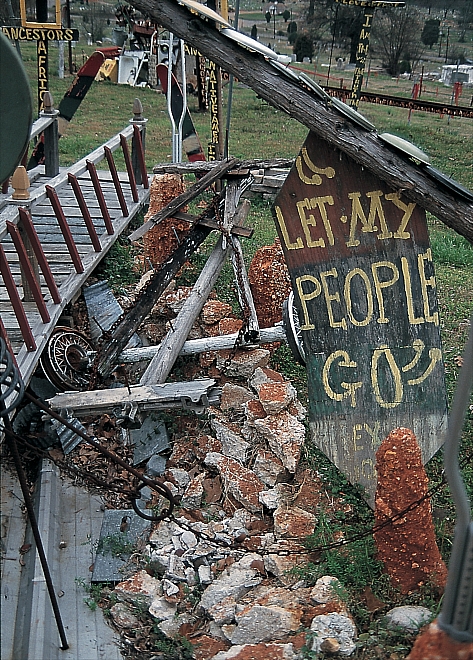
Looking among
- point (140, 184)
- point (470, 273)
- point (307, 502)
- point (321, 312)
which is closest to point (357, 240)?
point (321, 312)

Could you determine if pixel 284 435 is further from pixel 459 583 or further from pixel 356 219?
pixel 459 583

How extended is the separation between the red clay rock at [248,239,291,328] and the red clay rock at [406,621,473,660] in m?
4.36

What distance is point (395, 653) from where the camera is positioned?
3.66m

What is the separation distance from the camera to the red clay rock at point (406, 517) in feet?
13.0

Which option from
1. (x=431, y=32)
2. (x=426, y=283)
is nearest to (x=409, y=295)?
(x=426, y=283)

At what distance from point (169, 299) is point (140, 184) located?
321 centimetres

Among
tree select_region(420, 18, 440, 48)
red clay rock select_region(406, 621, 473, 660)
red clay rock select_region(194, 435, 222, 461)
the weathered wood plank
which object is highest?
tree select_region(420, 18, 440, 48)

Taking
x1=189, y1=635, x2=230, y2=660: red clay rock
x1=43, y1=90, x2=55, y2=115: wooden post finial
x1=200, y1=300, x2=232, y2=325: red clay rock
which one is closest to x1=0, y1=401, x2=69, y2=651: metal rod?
x1=189, y1=635, x2=230, y2=660: red clay rock

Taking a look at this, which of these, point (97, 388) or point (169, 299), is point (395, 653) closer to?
point (97, 388)

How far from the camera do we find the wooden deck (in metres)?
5.26

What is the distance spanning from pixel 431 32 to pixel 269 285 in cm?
2487

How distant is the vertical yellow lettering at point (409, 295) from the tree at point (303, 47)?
24.8 meters

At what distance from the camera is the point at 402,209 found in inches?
176

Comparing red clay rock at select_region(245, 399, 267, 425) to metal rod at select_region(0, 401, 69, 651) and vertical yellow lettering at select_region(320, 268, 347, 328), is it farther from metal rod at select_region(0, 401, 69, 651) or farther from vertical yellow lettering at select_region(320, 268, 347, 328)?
metal rod at select_region(0, 401, 69, 651)
